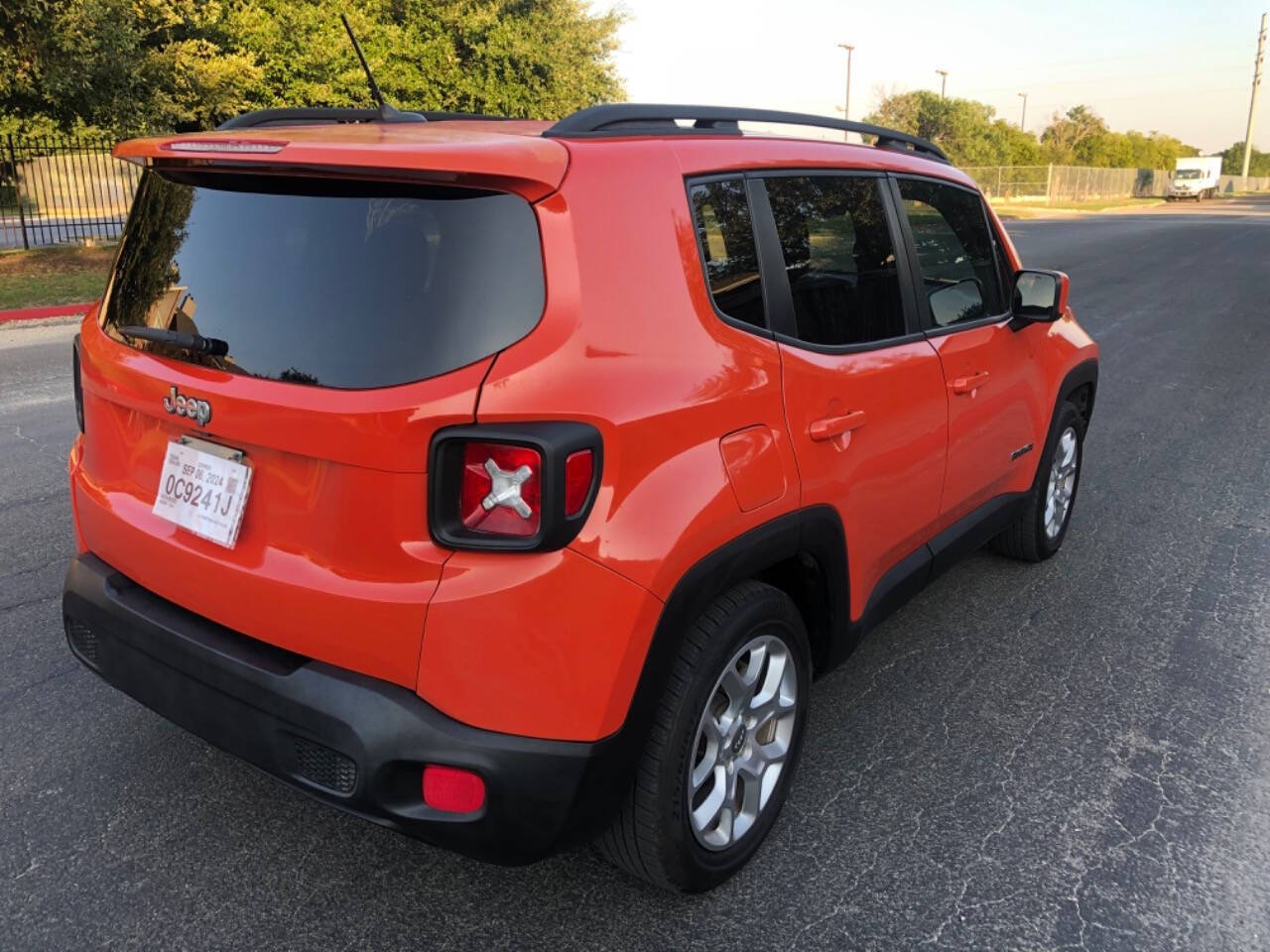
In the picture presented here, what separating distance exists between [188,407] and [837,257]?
1.77 meters

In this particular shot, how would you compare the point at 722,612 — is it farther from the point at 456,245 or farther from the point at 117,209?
the point at 117,209

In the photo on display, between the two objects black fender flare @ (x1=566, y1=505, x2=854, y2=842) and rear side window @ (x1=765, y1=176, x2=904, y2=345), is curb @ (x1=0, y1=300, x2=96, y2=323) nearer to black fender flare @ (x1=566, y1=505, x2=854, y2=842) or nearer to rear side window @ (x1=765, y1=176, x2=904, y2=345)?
rear side window @ (x1=765, y1=176, x2=904, y2=345)

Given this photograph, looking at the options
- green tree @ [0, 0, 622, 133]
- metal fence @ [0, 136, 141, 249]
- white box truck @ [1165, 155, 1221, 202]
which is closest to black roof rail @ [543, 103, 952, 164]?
green tree @ [0, 0, 622, 133]

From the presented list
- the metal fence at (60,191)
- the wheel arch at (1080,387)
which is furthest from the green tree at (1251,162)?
the wheel arch at (1080,387)

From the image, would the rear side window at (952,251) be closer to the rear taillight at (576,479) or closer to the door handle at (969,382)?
the door handle at (969,382)

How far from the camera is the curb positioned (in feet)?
39.6

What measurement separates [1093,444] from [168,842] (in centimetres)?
601

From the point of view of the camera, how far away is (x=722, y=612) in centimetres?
235

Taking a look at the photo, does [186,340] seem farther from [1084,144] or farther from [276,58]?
[1084,144]

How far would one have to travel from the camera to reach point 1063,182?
64.1 metres

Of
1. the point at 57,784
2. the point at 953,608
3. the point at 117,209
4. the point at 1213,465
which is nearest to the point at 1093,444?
the point at 1213,465

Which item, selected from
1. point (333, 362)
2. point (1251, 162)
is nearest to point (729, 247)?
point (333, 362)

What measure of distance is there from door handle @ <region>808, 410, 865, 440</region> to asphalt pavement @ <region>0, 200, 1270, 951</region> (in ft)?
3.52

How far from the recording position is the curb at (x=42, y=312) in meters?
12.1
